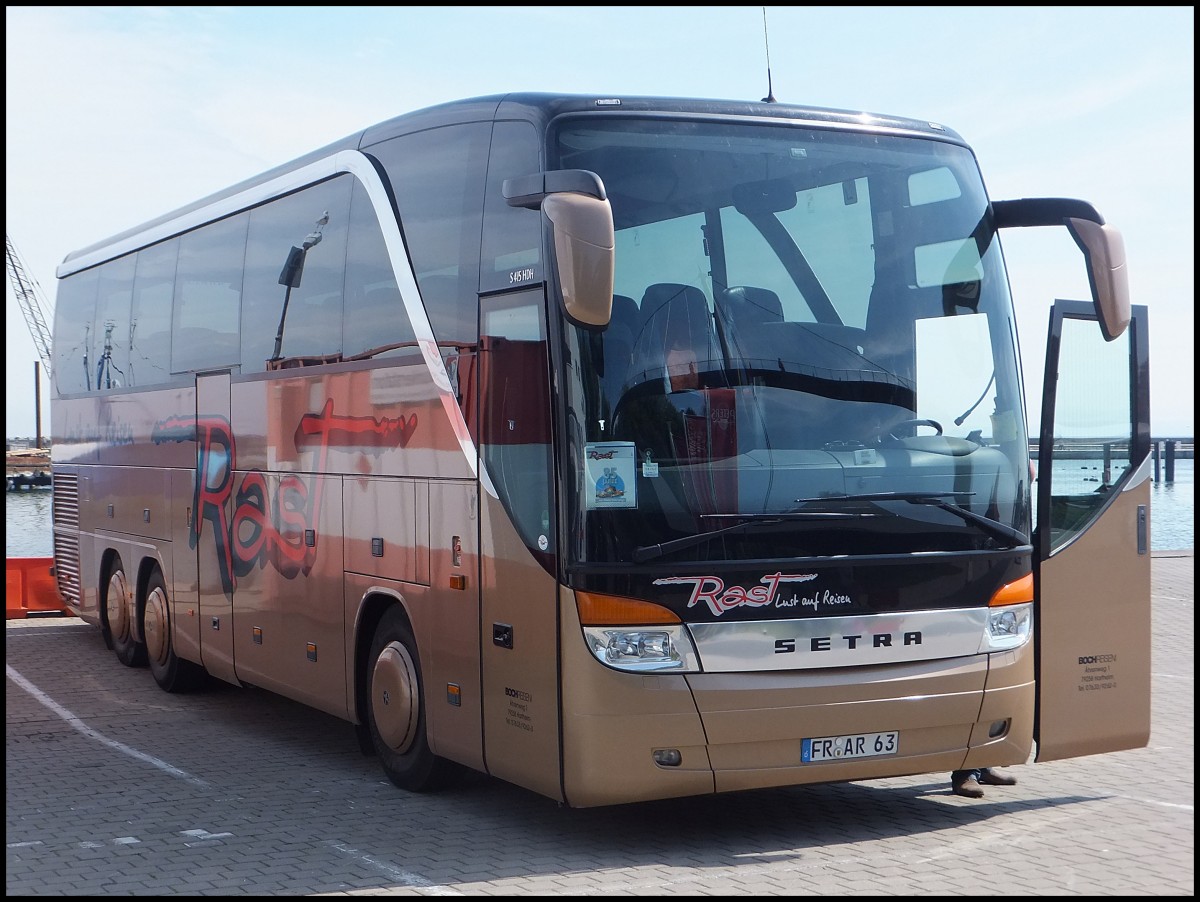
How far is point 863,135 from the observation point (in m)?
7.91

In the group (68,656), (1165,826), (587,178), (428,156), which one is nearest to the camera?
(587,178)

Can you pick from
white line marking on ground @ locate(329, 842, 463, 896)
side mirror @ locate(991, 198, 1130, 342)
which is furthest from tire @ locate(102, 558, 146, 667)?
side mirror @ locate(991, 198, 1130, 342)

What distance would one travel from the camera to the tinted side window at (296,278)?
9.68m

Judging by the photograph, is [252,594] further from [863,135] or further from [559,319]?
[863,135]

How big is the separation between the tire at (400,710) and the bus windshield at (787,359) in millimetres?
2110

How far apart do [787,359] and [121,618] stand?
900 cm

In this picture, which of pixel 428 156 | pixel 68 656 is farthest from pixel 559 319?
pixel 68 656

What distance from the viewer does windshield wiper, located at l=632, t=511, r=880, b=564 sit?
6949 millimetres

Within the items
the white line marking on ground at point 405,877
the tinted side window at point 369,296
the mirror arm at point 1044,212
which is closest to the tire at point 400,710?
the white line marking on ground at point 405,877

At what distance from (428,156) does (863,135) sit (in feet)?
7.94

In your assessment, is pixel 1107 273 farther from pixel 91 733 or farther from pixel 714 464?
pixel 91 733

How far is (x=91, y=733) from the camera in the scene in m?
10.9

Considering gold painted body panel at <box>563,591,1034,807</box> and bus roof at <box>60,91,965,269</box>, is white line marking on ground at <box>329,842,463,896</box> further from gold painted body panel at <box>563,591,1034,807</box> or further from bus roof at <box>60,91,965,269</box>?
bus roof at <box>60,91,965,269</box>

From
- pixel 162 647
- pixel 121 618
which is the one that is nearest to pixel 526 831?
pixel 162 647
